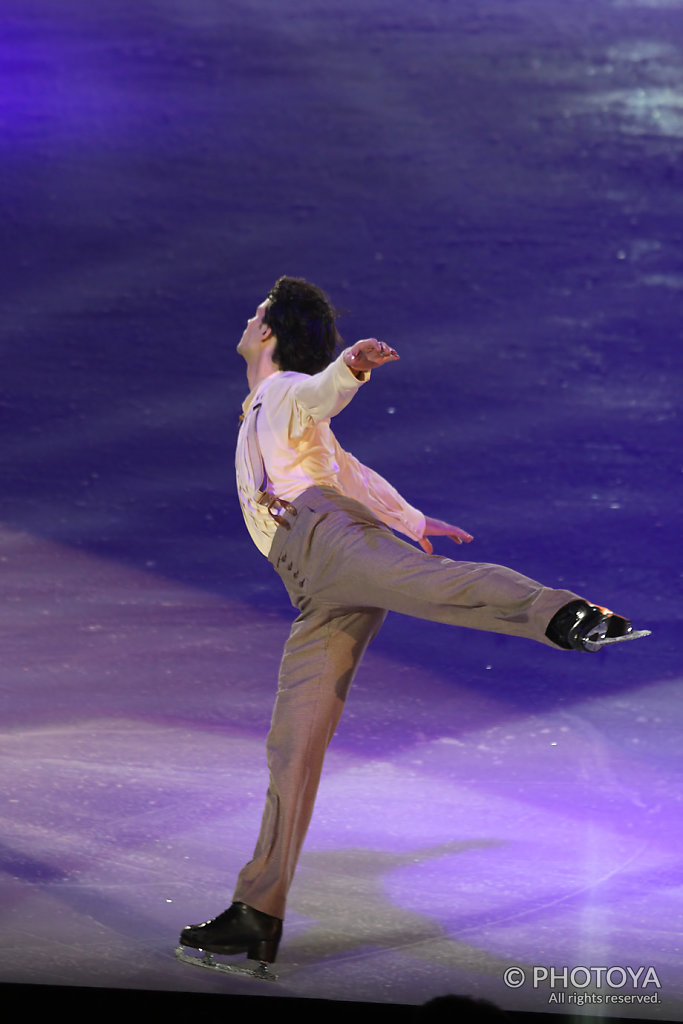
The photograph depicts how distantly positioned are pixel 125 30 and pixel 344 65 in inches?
32.3

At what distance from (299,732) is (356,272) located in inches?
105

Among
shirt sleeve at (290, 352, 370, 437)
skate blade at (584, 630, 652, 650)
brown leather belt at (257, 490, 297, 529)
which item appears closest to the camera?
skate blade at (584, 630, 652, 650)

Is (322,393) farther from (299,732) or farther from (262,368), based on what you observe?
(299,732)

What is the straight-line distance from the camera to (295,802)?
2701 millimetres

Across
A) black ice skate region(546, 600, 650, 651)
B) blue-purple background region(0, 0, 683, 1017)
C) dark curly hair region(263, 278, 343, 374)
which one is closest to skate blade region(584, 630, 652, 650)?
black ice skate region(546, 600, 650, 651)

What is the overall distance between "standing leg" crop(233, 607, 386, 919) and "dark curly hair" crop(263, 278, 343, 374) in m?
0.57

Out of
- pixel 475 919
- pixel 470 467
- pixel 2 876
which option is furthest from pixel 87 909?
pixel 470 467

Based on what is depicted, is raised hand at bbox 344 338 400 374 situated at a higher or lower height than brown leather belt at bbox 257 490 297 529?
higher

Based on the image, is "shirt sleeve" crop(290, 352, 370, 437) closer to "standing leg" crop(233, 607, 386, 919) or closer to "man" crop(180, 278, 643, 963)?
"man" crop(180, 278, 643, 963)

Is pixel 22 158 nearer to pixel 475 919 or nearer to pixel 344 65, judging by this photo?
pixel 344 65

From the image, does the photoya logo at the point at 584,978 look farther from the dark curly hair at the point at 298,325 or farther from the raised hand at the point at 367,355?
the dark curly hair at the point at 298,325

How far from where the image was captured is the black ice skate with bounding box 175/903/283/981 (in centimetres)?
262

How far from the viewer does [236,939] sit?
8.63ft

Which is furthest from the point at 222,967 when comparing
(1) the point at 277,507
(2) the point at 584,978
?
(1) the point at 277,507
